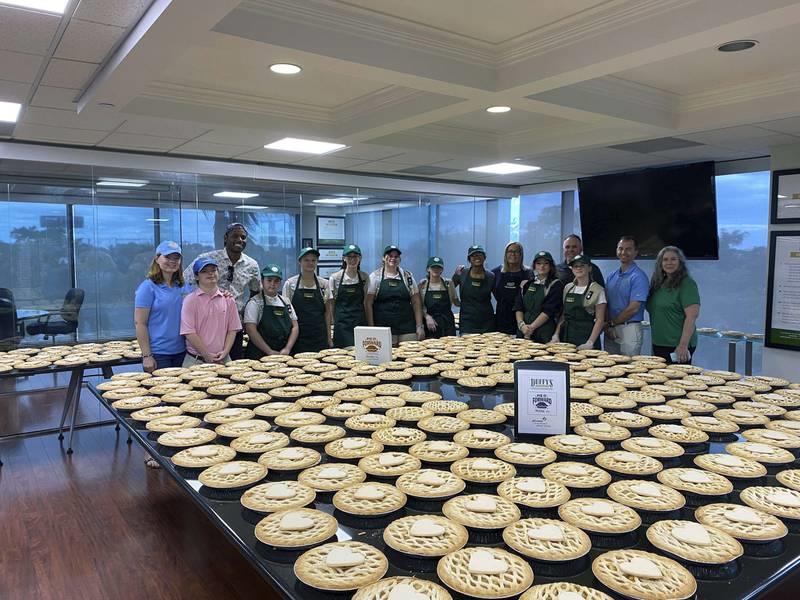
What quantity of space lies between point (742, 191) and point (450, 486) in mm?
5515

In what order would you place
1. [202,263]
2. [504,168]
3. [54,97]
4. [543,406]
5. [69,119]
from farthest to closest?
[504,168]
[69,119]
[202,263]
[54,97]
[543,406]

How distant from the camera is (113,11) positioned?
215cm

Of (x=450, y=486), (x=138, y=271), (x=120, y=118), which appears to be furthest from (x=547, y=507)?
(x=138, y=271)

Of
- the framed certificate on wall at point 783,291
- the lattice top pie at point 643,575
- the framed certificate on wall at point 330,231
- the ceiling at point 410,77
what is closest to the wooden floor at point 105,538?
the lattice top pie at point 643,575

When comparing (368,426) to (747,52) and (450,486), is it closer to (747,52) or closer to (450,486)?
(450,486)

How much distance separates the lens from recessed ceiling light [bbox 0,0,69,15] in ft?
6.77

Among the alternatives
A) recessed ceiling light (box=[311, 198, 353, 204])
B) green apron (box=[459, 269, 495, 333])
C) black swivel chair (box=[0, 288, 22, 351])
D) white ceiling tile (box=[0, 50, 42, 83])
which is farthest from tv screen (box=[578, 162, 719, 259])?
black swivel chair (box=[0, 288, 22, 351])

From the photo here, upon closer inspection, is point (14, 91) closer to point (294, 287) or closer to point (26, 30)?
point (26, 30)

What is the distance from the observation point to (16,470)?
3.56m

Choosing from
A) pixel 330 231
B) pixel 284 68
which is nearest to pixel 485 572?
pixel 284 68

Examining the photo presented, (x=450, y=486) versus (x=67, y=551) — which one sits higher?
(x=450, y=486)

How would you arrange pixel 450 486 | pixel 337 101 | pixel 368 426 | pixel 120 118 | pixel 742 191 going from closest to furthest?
1. pixel 450 486
2. pixel 368 426
3. pixel 120 118
4. pixel 337 101
5. pixel 742 191

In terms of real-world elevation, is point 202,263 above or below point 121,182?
below

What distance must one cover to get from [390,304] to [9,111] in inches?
112
